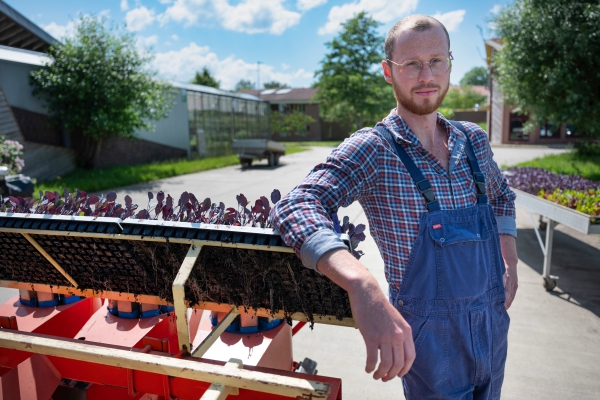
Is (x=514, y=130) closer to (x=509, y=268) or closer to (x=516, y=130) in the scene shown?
(x=516, y=130)

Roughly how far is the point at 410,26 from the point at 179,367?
154cm

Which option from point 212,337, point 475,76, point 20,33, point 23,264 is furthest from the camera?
point 475,76

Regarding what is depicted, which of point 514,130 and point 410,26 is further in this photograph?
point 514,130

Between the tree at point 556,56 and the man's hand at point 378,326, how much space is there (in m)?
13.8

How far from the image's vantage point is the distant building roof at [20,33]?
1628 cm

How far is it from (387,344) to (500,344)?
0.87 meters

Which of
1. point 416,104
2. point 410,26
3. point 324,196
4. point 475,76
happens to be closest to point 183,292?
point 324,196

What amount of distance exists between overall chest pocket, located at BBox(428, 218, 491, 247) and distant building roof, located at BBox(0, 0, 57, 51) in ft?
61.8

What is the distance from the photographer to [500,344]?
5.95 ft

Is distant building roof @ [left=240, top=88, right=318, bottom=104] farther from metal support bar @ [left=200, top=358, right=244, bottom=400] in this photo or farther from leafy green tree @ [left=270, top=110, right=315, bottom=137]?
metal support bar @ [left=200, top=358, right=244, bottom=400]

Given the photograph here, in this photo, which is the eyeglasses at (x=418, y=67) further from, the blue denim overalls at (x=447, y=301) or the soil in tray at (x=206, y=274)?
the soil in tray at (x=206, y=274)

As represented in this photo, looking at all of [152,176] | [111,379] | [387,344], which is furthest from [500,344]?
[152,176]

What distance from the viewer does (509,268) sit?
6.82 ft

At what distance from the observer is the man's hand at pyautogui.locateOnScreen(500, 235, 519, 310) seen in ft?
6.57
